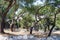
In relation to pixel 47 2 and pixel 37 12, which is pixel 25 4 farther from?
pixel 37 12

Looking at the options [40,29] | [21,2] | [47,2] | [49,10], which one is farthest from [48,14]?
[40,29]

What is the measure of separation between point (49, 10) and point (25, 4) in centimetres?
354

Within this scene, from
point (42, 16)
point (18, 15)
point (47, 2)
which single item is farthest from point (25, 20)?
point (47, 2)

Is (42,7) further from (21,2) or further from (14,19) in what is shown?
(14,19)

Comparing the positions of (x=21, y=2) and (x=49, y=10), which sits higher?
(x=21, y=2)

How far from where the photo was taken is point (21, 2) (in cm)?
1204

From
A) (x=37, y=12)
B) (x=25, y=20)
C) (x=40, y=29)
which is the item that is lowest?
(x=40, y=29)

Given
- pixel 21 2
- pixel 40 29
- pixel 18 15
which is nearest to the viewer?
pixel 21 2

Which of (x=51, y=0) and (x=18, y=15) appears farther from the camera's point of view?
(x=18, y=15)

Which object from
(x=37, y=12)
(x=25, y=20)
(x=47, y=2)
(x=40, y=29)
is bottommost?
(x=40, y=29)

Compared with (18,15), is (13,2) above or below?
above

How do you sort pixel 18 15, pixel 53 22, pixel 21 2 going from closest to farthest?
pixel 21 2
pixel 53 22
pixel 18 15

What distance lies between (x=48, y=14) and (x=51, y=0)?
2.32m

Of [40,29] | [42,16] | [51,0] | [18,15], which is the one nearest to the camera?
[51,0]
